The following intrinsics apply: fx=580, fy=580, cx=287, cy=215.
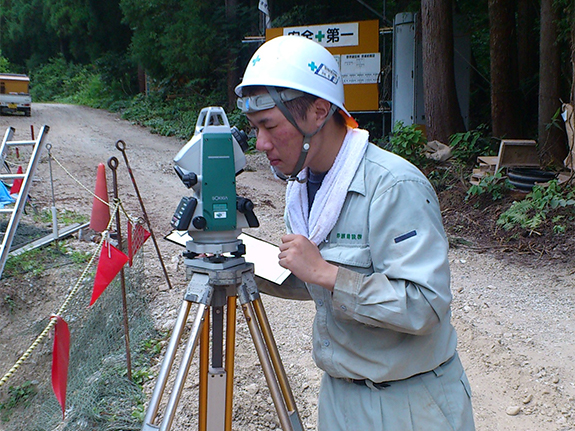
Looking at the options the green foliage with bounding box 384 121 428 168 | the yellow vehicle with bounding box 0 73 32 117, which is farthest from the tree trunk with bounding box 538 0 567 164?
the yellow vehicle with bounding box 0 73 32 117

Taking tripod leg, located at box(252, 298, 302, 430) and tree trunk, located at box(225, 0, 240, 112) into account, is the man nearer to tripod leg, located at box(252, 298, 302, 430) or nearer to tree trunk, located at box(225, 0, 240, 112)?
tripod leg, located at box(252, 298, 302, 430)

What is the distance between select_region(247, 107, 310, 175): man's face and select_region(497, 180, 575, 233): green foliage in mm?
5334

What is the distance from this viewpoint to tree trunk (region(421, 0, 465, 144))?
376 inches

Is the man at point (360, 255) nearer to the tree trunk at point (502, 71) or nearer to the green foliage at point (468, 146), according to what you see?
the green foliage at point (468, 146)

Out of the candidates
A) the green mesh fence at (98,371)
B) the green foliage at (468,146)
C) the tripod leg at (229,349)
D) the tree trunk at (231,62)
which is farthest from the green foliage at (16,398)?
the tree trunk at (231,62)

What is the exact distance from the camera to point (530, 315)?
14.3 ft

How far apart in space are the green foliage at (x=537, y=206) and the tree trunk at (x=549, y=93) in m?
1.88

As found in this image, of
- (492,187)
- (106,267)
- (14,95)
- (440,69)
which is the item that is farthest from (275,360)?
(14,95)

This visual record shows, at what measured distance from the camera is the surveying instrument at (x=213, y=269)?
1.56 meters

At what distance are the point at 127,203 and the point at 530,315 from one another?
543 cm

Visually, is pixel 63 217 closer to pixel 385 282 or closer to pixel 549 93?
pixel 385 282

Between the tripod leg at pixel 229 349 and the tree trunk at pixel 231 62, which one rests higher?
the tree trunk at pixel 231 62

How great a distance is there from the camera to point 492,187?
23.8 feet

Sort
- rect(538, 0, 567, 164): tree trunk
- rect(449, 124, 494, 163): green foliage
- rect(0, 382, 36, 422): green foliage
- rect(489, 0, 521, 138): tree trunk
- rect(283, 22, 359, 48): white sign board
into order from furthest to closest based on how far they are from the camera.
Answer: rect(283, 22, 359, 48): white sign board → rect(489, 0, 521, 138): tree trunk → rect(449, 124, 494, 163): green foliage → rect(538, 0, 567, 164): tree trunk → rect(0, 382, 36, 422): green foliage
